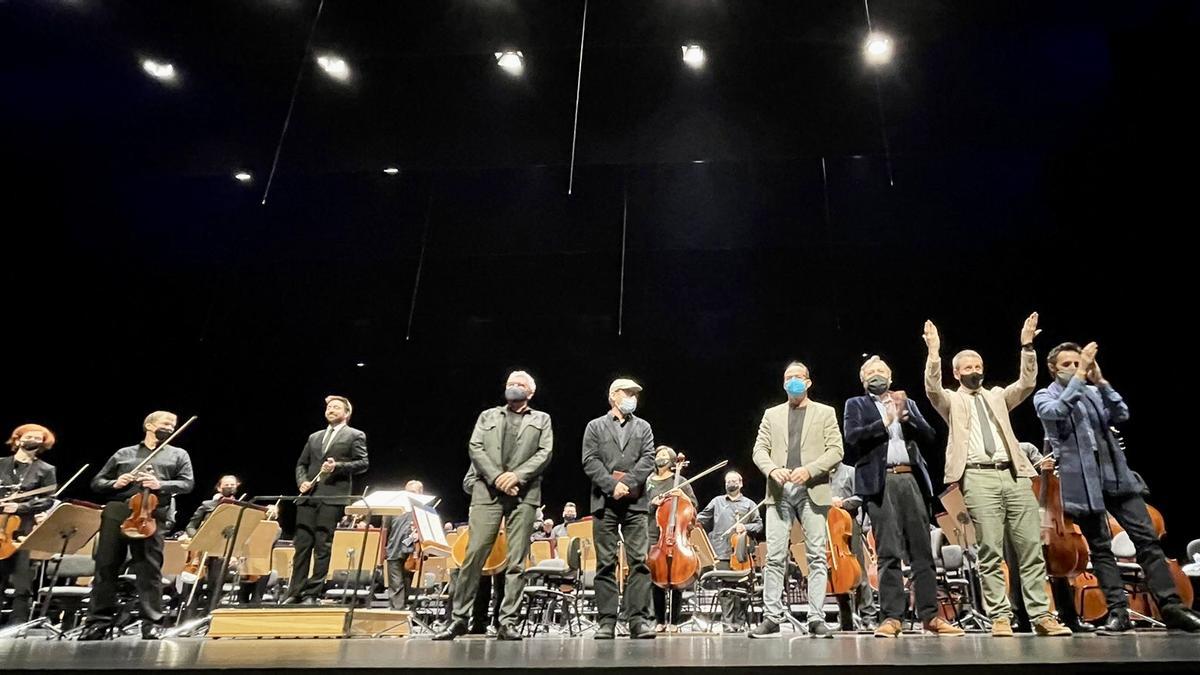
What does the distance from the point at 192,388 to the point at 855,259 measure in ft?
28.9

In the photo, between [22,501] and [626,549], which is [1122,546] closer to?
[626,549]

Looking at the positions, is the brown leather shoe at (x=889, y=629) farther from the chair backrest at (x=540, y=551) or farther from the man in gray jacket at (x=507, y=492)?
the chair backrest at (x=540, y=551)

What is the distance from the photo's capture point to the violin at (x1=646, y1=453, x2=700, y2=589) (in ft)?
14.6

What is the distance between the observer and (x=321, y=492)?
5.28 m

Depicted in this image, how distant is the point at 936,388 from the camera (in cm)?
412

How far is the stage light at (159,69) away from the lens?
6.72 meters

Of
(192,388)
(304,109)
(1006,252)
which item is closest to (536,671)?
(304,109)

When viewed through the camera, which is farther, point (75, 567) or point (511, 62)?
point (511, 62)

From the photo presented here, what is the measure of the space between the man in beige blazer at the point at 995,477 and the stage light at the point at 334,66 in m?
5.28

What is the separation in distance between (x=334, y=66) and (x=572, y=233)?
3.19m

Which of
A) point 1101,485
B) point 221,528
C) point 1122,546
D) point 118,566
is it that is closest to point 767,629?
point 1101,485

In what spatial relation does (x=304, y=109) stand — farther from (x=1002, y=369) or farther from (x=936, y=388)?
(x=1002, y=369)

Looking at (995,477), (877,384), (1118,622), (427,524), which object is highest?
(877,384)

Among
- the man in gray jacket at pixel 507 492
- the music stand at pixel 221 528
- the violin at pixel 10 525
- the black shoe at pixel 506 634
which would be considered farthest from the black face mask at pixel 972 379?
the violin at pixel 10 525
